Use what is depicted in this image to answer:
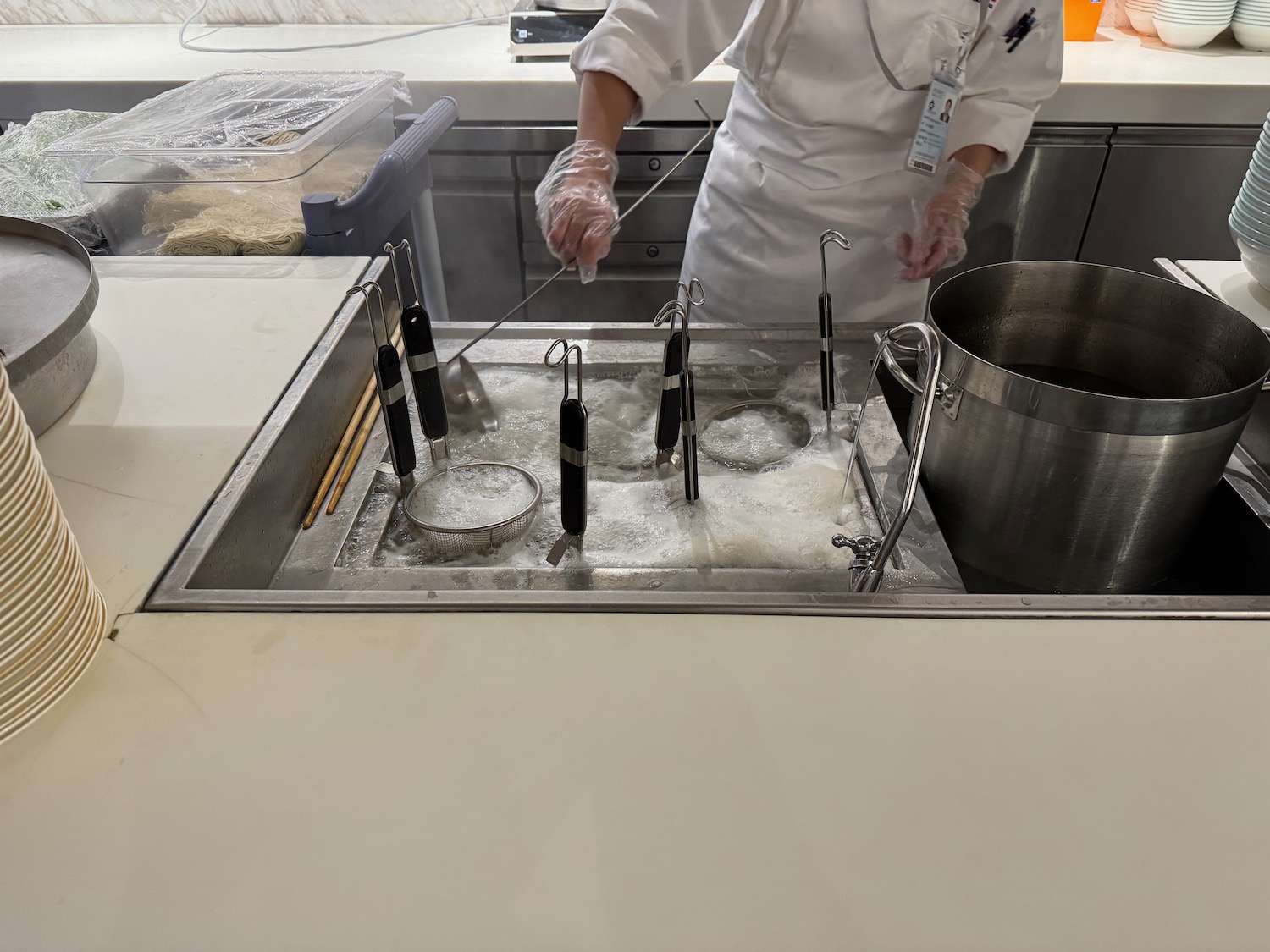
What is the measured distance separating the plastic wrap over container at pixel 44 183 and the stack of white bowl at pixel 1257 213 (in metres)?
1.57

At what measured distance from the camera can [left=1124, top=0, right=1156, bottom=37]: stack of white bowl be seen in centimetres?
233

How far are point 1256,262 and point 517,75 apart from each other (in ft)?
5.29

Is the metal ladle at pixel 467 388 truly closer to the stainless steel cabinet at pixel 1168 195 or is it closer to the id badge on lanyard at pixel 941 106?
the id badge on lanyard at pixel 941 106

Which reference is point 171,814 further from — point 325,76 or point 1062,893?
point 325,76

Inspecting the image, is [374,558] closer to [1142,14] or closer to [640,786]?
[640,786]

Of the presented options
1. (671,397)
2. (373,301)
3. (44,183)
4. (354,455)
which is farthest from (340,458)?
(44,183)

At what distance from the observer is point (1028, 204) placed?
2.16 meters

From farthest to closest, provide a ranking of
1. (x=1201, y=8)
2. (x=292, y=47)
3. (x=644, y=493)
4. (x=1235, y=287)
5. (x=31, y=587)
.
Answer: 1. (x=292, y=47)
2. (x=1201, y=8)
3. (x=1235, y=287)
4. (x=644, y=493)
5. (x=31, y=587)

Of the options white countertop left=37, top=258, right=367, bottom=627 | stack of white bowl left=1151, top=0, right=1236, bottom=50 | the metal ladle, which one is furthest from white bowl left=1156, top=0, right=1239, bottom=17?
white countertop left=37, top=258, right=367, bottom=627

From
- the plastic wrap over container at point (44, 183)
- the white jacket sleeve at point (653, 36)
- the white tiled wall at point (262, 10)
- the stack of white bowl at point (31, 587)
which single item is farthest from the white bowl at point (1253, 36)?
the stack of white bowl at point (31, 587)

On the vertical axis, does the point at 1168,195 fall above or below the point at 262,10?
below

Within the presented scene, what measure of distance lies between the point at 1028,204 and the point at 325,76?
166cm

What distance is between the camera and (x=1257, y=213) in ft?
3.33

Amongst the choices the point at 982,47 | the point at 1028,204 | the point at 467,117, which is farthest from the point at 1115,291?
the point at 467,117
